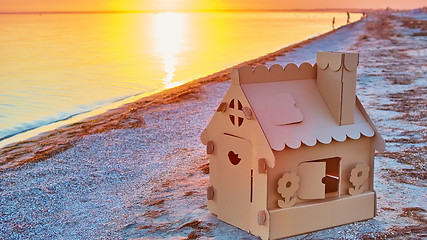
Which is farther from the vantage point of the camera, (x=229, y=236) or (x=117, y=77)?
(x=117, y=77)

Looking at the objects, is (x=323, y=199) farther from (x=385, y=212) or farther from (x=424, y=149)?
(x=424, y=149)

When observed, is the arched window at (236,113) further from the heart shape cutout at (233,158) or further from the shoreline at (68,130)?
the shoreline at (68,130)

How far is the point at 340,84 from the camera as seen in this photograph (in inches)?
178

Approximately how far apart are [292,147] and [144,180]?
8.62 feet

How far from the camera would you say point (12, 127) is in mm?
11320

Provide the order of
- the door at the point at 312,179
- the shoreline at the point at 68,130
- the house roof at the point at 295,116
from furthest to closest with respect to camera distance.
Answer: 1. the shoreline at the point at 68,130
2. the door at the point at 312,179
3. the house roof at the point at 295,116

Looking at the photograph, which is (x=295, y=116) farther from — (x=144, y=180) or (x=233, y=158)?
(x=144, y=180)

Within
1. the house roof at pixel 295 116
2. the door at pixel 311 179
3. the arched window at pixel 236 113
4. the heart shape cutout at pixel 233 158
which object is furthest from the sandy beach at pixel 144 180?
the arched window at pixel 236 113

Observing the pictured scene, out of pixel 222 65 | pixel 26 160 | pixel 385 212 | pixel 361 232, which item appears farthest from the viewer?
pixel 222 65

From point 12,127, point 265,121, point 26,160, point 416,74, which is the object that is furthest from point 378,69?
point 265,121

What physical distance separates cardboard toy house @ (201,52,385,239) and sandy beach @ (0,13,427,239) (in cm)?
22

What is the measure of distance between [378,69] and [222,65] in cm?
874

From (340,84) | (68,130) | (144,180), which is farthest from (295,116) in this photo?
(68,130)

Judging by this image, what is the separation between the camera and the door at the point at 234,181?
14.9ft
